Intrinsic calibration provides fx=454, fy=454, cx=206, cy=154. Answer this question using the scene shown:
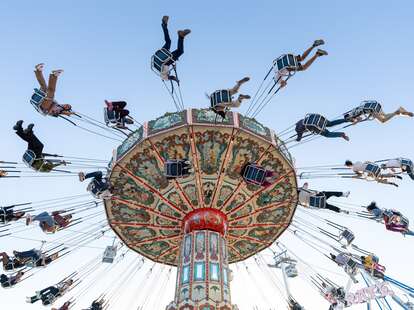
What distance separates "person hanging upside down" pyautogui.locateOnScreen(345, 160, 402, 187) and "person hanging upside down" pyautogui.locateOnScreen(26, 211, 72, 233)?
10249 millimetres

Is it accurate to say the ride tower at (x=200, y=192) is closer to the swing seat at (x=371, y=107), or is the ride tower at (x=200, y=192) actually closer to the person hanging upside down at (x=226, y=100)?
the person hanging upside down at (x=226, y=100)

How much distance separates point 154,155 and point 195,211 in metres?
2.63

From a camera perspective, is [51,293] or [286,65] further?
[51,293]

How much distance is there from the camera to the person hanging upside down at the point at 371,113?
14.8 meters

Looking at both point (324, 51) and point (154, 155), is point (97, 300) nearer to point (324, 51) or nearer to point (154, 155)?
point (154, 155)

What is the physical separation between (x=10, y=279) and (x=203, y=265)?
7.27 metres

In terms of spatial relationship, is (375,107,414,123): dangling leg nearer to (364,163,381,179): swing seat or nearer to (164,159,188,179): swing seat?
(364,163,381,179): swing seat

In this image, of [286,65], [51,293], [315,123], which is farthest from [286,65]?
[51,293]

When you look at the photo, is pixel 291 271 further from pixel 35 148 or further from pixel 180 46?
pixel 35 148

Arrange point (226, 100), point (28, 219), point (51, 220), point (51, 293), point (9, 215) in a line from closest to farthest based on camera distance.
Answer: point (226, 100), point (28, 219), point (9, 215), point (51, 220), point (51, 293)

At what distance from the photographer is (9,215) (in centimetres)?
1556

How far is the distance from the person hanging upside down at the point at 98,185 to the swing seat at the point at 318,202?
6975 mm

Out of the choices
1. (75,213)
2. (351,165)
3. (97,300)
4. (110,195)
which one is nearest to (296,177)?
Answer: (351,165)

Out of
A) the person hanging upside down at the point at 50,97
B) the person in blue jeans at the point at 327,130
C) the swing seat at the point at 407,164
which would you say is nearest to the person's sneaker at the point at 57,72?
the person hanging upside down at the point at 50,97
